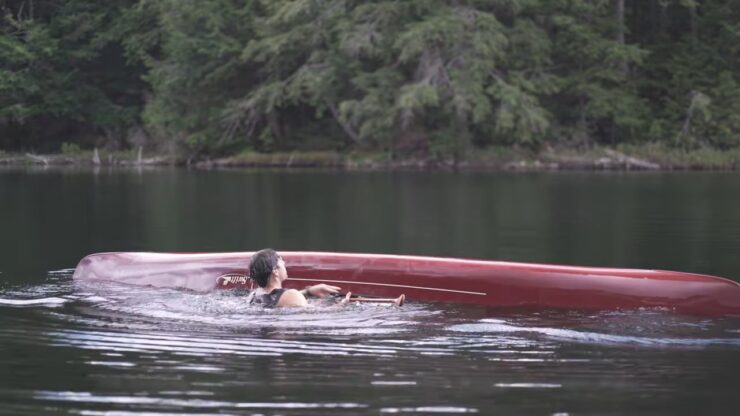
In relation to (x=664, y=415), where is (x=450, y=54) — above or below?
above

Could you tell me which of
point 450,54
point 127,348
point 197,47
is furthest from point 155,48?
point 127,348

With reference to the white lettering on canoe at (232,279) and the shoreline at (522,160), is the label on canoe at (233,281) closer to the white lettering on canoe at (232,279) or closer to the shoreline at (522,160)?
the white lettering on canoe at (232,279)

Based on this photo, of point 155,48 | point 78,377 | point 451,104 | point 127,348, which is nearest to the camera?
point 78,377

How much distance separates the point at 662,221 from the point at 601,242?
3.39 metres

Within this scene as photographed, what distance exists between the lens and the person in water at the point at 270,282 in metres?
9.34

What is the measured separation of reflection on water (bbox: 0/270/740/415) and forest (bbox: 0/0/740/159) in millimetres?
27429

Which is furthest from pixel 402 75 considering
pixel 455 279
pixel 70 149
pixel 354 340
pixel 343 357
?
pixel 343 357

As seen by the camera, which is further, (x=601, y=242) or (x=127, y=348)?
(x=601, y=242)

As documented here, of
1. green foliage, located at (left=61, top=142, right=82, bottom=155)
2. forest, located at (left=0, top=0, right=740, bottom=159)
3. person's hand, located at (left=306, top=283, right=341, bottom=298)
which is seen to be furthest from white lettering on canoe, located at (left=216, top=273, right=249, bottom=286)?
green foliage, located at (left=61, top=142, right=82, bottom=155)

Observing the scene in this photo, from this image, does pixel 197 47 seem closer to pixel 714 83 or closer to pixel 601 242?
pixel 714 83

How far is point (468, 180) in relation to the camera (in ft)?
104

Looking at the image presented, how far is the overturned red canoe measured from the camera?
951cm

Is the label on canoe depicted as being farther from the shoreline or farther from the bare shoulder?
the shoreline

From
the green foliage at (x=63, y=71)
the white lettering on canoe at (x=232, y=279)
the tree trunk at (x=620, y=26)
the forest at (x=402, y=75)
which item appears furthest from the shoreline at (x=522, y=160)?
the white lettering on canoe at (x=232, y=279)
